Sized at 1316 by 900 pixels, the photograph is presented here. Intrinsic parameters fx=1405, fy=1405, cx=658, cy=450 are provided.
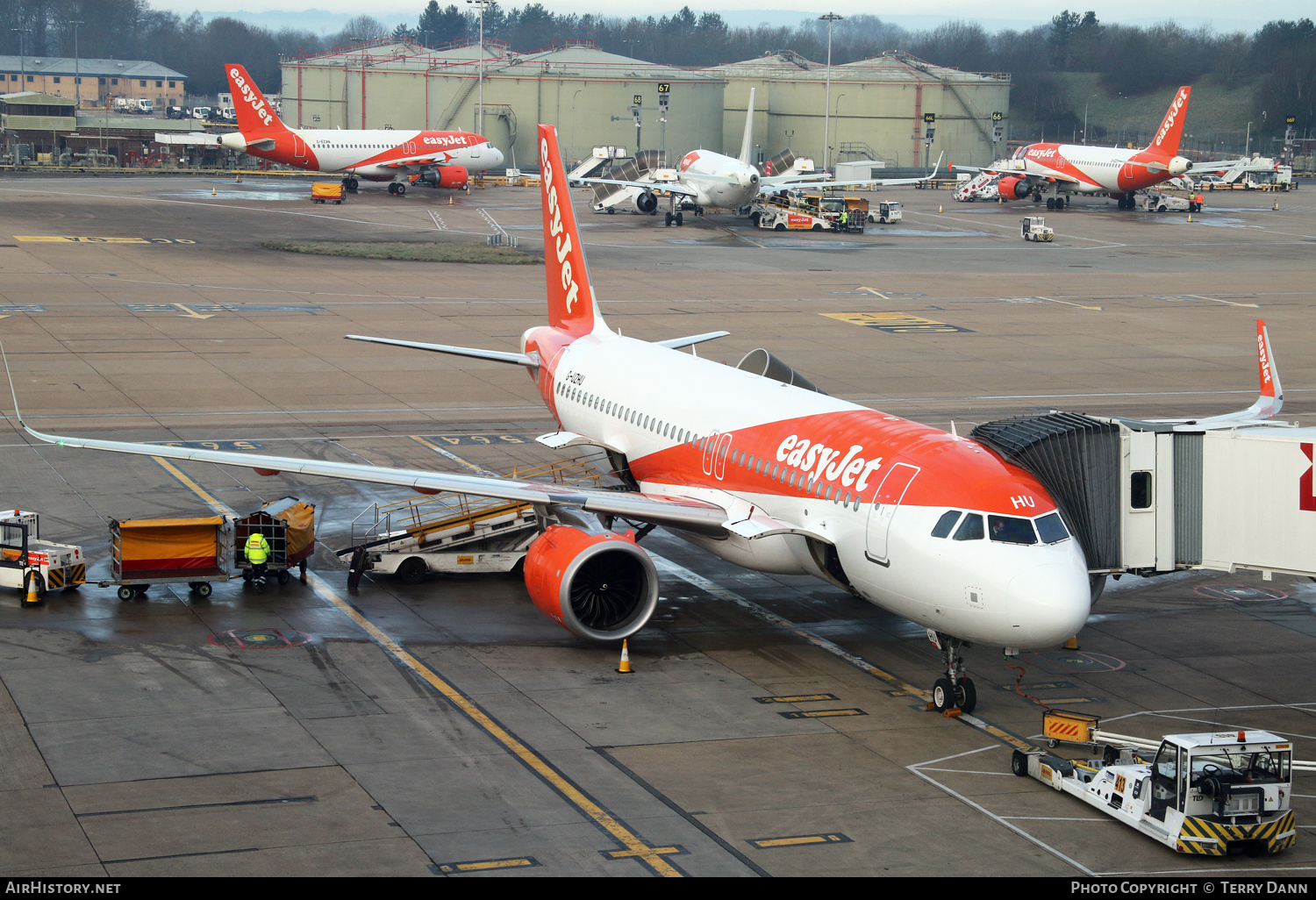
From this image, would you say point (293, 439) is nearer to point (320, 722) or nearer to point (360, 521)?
point (360, 521)

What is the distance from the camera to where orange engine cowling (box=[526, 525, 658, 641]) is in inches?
1007

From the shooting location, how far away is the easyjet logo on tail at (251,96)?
392ft

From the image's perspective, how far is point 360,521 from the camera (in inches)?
1382

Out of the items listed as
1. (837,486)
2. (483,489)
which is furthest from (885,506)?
(483,489)

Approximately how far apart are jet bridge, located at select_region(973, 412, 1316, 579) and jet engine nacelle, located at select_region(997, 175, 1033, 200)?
384ft

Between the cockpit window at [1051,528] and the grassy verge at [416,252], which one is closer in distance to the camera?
the cockpit window at [1051,528]

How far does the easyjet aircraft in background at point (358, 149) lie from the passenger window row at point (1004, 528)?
109 metres

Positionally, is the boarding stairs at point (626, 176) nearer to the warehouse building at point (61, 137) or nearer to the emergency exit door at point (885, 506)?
the warehouse building at point (61, 137)

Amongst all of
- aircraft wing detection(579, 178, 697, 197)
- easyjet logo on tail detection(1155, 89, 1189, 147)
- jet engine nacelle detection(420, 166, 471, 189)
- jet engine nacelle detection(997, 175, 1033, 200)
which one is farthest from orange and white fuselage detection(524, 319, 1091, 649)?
jet engine nacelle detection(997, 175, 1033, 200)

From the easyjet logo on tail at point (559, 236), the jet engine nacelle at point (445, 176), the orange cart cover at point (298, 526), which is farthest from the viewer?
the jet engine nacelle at point (445, 176)

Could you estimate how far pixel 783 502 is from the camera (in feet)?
85.3

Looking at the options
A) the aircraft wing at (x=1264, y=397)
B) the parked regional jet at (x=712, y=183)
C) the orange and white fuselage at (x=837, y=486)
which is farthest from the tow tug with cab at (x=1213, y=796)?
the parked regional jet at (x=712, y=183)

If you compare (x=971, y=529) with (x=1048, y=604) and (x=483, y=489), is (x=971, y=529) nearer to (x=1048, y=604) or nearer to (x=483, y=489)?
(x=1048, y=604)
